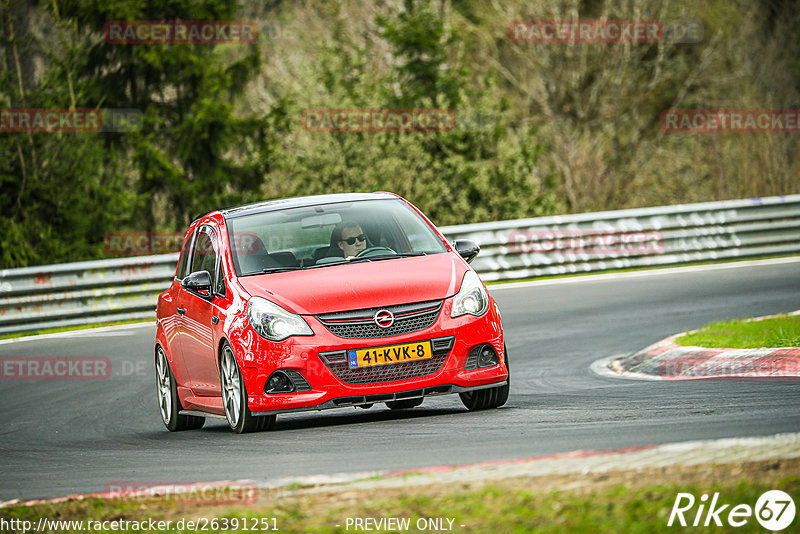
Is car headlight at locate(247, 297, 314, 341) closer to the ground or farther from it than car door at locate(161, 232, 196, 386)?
farther from it

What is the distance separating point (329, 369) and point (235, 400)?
0.91 meters

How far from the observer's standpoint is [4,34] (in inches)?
916

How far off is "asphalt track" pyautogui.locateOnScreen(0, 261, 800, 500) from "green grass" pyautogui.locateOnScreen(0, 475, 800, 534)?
0.93m

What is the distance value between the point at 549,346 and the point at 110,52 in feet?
63.2

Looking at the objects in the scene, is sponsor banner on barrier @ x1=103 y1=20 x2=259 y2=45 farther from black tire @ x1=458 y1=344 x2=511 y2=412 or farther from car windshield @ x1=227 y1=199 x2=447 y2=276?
black tire @ x1=458 y1=344 x2=511 y2=412

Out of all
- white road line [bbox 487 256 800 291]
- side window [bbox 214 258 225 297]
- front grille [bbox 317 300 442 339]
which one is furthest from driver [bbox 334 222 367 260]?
white road line [bbox 487 256 800 291]

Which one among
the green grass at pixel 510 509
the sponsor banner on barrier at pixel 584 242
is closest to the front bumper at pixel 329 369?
the green grass at pixel 510 509

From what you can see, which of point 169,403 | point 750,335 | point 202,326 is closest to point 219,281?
point 202,326

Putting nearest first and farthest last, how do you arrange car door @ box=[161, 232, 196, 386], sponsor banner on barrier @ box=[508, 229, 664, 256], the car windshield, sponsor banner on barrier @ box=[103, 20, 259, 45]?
the car windshield, car door @ box=[161, 232, 196, 386], sponsor banner on barrier @ box=[508, 229, 664, 256], sponsor banner on barrier @ box=[103, 20, 259, 45]

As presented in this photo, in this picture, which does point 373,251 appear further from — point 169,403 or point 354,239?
point 169,403

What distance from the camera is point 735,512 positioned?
4.73 meters

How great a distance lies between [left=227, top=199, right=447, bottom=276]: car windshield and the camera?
958cm

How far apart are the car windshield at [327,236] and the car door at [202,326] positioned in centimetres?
32

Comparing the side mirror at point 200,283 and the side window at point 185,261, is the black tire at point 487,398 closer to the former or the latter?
the side mirror at point 200,283
